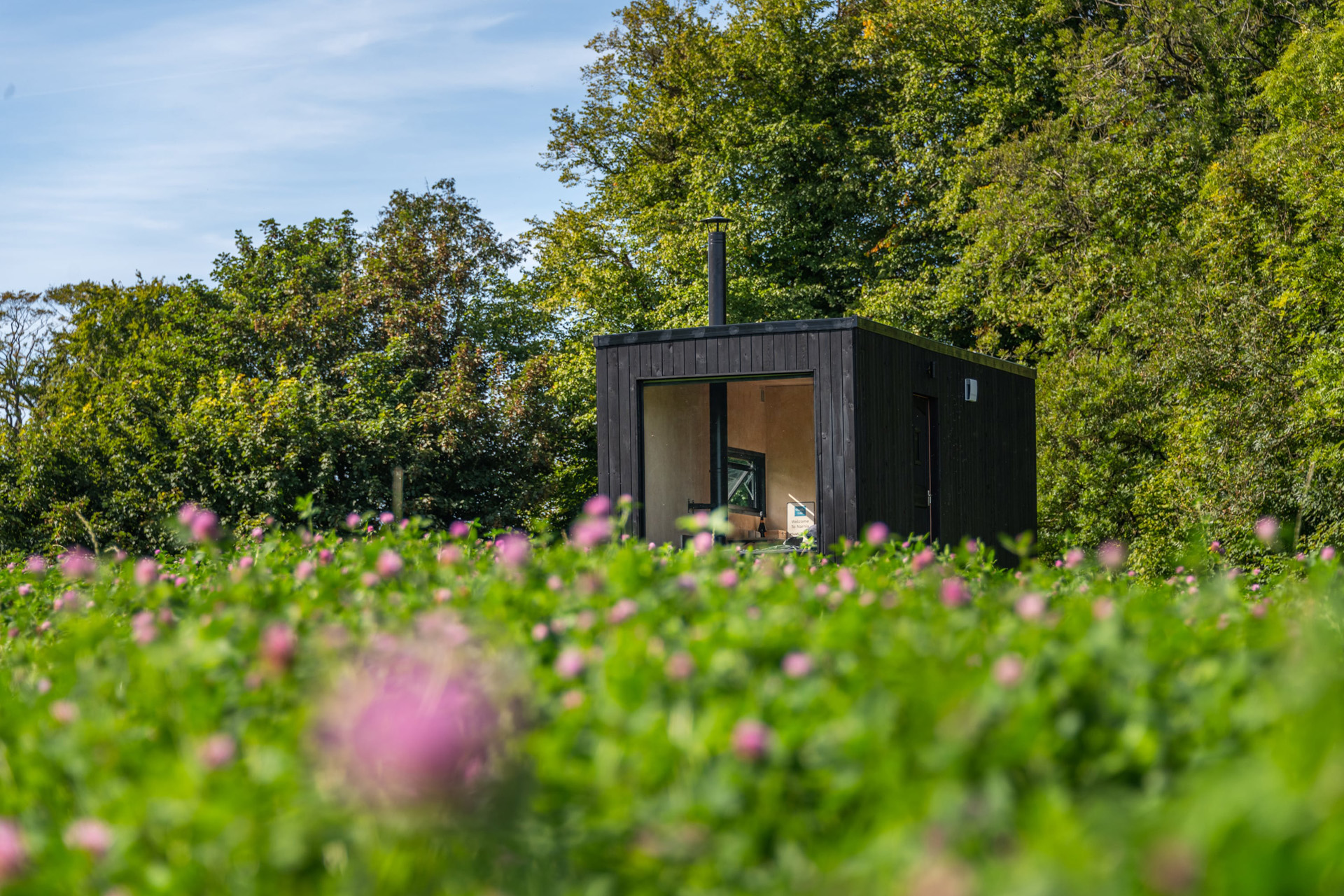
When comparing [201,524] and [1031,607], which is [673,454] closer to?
[201,524]

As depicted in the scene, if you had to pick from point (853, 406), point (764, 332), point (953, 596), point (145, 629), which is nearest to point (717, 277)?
point (764, 332)

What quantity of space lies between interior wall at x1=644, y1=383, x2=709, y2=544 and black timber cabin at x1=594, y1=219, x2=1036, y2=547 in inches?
0.5

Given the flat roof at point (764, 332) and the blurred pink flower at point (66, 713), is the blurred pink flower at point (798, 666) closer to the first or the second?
the blurred pink flower at point (66, 713)

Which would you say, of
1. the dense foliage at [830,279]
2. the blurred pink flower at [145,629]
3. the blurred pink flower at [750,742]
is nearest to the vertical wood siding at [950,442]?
the dense foliage at [830,279]

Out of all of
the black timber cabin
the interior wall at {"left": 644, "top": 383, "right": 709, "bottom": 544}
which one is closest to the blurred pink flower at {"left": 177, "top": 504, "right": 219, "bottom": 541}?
the black timber cabin

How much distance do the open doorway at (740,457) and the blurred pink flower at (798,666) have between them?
678 centimetres

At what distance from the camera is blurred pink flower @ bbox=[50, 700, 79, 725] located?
182 cm

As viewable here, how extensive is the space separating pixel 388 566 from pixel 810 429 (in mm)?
9190

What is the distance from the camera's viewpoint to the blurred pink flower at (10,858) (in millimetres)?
1284

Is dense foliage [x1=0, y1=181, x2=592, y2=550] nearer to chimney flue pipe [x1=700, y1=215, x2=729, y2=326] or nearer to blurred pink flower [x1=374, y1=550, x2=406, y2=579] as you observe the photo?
chimney flue pipe [x1=700, y1=215, x2=729, y2=326]

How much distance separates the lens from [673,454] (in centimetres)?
949

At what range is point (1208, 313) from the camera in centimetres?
1266

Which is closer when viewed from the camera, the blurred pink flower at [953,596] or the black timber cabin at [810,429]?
the blurred pink flower at [953,596]

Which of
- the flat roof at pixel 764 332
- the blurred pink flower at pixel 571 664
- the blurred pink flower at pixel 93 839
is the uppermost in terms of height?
the flat roof at pixel 764 332
